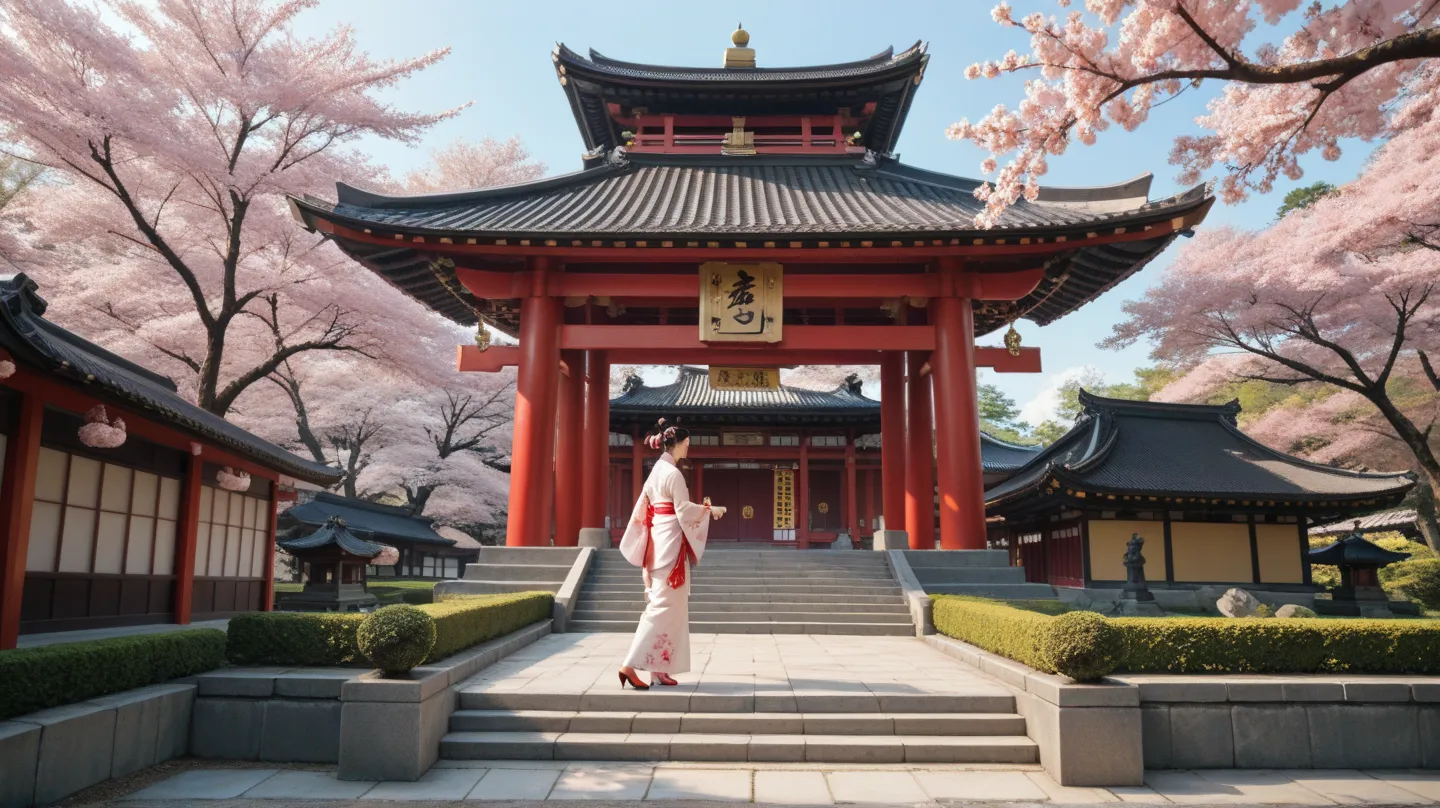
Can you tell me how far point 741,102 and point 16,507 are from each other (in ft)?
49.7

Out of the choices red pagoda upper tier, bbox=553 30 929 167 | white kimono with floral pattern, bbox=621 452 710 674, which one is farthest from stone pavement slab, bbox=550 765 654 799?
red pagoda upper tier, bbox=553 30 929 167

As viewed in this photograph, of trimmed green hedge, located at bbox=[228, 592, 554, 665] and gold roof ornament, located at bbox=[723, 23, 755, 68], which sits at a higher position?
gold roof ornament, located at bbox=[723, 23, 755, 68]

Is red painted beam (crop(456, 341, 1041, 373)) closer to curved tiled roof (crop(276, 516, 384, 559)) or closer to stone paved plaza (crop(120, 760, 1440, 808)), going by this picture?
curved tiled roof (crop(276, 516, 384, 559))

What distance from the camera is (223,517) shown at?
14133 millimetres

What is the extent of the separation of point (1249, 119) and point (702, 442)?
68.8 feet

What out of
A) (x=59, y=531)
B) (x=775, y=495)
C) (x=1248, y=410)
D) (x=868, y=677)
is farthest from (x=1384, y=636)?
(x=1248, y=410)

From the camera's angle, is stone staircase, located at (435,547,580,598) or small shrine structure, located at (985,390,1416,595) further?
small shrine structure, located at (985,390,1416,595)

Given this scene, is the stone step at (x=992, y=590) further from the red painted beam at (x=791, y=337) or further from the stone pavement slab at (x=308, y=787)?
the stone pavement slab at (x=308, y=787)

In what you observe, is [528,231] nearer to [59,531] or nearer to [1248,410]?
[59,531]

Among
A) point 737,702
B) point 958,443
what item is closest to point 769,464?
point 958,443

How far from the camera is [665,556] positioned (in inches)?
291

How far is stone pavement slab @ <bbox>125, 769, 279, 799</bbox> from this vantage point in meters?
5.49

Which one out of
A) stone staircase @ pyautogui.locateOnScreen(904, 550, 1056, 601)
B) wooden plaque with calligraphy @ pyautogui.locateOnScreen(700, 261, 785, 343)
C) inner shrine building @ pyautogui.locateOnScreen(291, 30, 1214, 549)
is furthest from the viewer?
wooden plaque with calligraphy @ pyautogui.locateOnScreen(700, 261, 785, 343)

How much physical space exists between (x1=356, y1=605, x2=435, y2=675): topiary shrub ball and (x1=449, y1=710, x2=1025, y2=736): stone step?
2.97 ft
